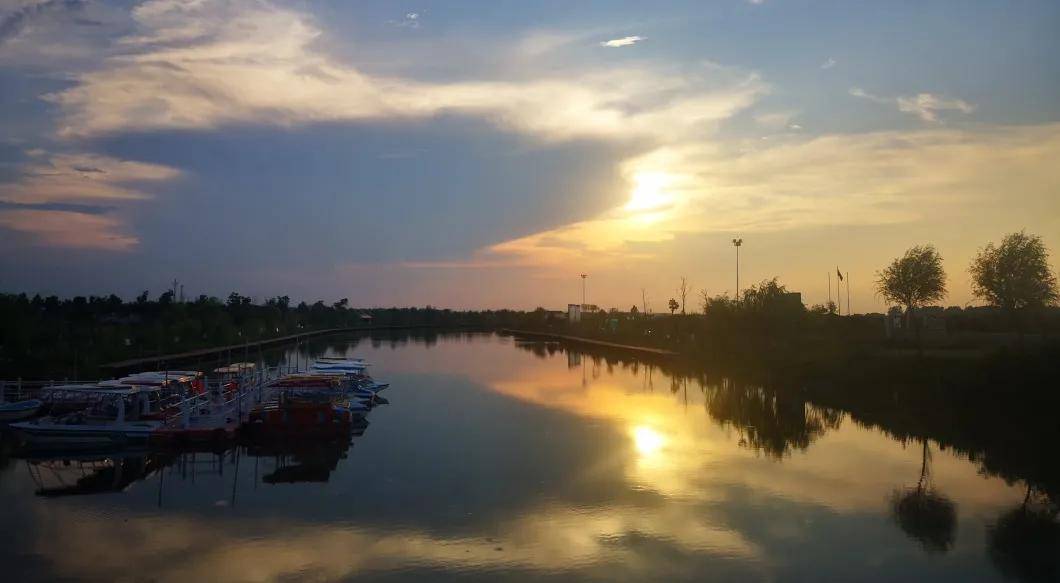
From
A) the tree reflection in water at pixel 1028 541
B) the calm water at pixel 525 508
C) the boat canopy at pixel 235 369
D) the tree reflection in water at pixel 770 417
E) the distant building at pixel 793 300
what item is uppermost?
the distant building at pixel 793 300

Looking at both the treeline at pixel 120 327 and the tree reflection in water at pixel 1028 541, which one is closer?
the tree reflection in water at pixel 1028 541

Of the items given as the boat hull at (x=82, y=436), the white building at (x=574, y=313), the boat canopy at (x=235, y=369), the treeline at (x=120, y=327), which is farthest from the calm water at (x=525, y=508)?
the white building at (x=574, y=313)

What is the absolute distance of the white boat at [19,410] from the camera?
25.4 meters

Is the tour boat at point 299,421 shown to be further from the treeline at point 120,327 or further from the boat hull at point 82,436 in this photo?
the treeline at point 120,327

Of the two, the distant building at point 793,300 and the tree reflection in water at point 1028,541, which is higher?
the distant building at point 793,300

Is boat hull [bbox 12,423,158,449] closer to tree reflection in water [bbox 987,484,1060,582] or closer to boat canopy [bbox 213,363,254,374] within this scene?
boat canopy [bbox 213,363,254,374]

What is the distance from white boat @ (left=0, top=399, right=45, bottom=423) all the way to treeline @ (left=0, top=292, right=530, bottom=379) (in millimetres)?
5663

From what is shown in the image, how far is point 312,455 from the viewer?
2048 cm

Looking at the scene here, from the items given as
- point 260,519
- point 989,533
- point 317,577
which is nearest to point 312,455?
point 260,519

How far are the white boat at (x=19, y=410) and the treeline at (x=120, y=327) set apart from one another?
5.66m

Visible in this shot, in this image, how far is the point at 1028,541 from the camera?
43.2ft

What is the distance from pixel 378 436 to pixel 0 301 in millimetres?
22402

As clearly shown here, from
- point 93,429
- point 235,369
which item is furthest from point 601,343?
point 93,429

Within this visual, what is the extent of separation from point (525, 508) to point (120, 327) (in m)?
46.6
